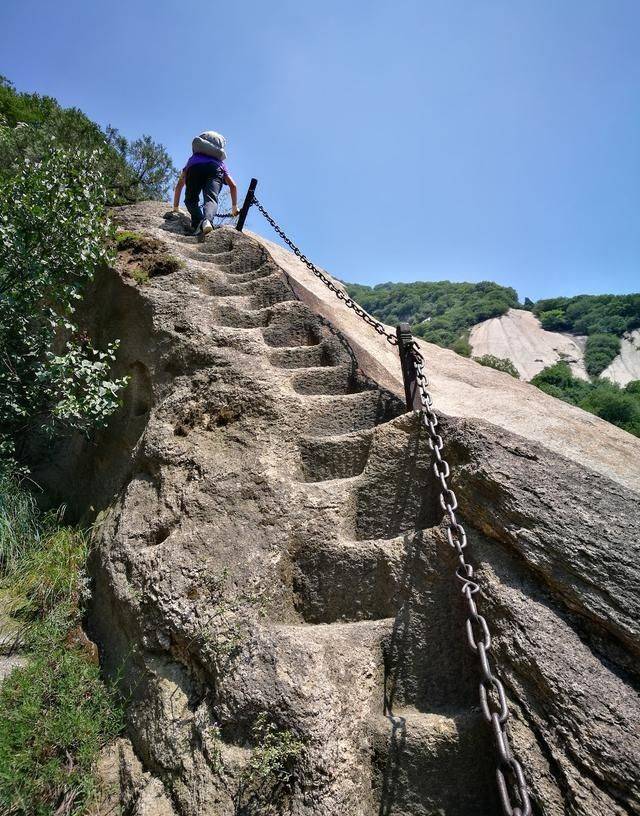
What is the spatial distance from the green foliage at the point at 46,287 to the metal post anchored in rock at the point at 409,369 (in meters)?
2.82

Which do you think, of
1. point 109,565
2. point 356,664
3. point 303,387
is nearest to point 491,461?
point 356,664

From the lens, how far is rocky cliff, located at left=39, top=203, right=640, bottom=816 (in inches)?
80.0

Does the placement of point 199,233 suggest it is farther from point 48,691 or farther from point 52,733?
point 52,733

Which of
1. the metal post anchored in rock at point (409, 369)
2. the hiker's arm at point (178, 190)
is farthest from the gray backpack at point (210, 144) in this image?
the metal post anchored in rock at point (409, 369)

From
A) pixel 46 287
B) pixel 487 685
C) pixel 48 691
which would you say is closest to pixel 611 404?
pixel 46 287

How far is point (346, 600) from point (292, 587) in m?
0.35

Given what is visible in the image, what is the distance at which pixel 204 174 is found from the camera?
7.45 m

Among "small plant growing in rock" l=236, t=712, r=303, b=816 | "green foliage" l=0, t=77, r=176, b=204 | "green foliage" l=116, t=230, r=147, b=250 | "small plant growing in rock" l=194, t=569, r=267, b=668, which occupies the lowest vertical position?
"small plant growing in rock" l=236, t=712, r=303, b=816

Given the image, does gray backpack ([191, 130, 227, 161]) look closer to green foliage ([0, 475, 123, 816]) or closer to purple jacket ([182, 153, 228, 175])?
purple jacket ([182, 153, 228, 175])

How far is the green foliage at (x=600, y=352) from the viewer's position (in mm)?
41062

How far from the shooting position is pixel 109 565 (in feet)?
11.3

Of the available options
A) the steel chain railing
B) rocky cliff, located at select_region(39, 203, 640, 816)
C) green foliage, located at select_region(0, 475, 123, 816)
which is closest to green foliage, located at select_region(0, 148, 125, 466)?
rocky cliff, located at select_region(39, 203, 640, 816)

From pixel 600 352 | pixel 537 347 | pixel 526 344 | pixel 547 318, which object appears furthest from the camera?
pixel 547 318

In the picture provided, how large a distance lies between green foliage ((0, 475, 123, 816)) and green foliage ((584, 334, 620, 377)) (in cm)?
4443
